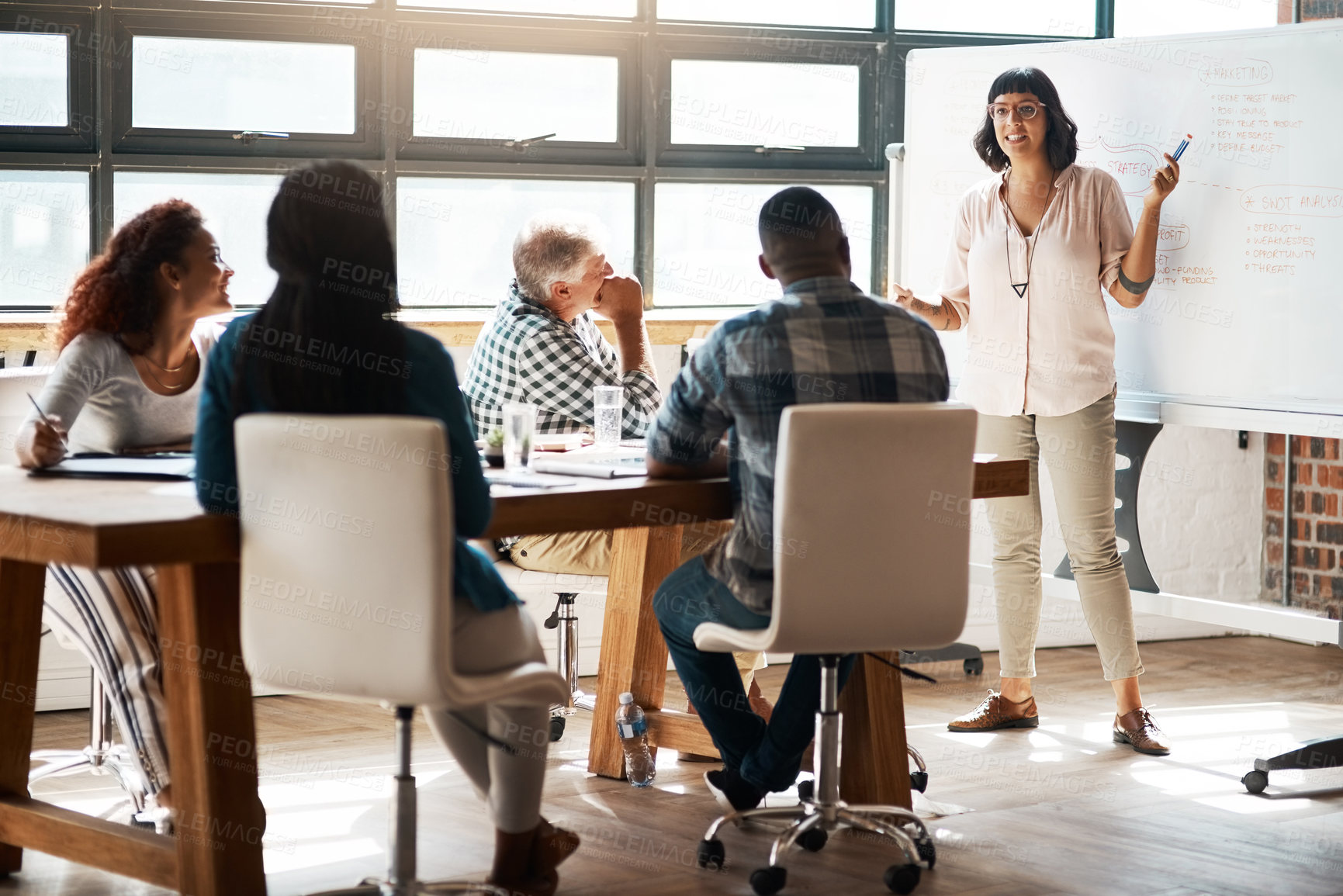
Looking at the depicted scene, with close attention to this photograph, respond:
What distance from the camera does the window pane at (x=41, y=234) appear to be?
405 cm

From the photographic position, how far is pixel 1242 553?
513 centimetres

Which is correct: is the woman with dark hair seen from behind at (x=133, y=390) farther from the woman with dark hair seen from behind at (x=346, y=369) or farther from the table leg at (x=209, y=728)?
the woman with dark hair seen from behind at (x=346, y=369)

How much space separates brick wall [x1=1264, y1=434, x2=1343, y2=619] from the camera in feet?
16.1

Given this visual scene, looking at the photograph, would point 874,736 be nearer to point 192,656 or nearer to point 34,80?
point 192,656

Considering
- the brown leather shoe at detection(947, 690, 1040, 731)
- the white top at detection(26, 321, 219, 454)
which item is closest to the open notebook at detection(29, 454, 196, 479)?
the white top at detection(26, 321, 219, 454)

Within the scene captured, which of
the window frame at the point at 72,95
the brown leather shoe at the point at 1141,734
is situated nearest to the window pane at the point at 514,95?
the window frame at the point at 72,95

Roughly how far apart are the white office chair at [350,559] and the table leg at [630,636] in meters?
1.25

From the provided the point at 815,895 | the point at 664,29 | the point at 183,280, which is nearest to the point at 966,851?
the point at 815,895

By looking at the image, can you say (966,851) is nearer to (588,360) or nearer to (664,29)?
(588,360)

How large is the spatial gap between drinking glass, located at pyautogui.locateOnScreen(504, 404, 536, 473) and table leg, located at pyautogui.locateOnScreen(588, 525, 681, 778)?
26.2 inches

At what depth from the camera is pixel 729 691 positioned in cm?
287

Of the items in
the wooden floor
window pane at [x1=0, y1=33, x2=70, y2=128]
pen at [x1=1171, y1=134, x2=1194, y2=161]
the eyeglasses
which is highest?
window pane at [x1=0, y1=33, x2=70, y2=128]

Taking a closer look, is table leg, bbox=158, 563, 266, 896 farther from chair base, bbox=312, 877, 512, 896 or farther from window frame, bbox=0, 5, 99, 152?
window frame, bbox=0, 5, 99, 152

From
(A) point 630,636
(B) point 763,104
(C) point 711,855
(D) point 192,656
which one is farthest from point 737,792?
(B) point 763,104
